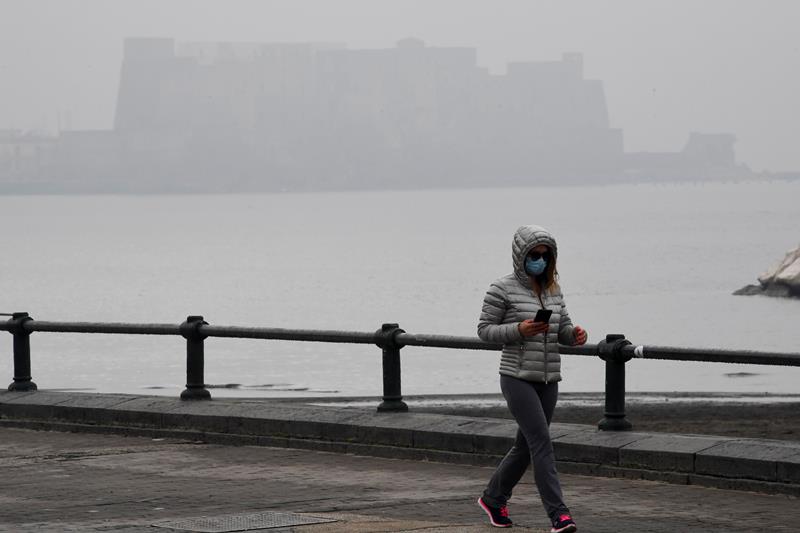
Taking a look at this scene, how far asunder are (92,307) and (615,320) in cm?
2629

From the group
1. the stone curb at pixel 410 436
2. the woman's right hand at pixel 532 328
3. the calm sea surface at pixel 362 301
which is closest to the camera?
the woman's right hand at pixel 532 328

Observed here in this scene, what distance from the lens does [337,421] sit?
43.9 ft

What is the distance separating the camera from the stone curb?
11055mm

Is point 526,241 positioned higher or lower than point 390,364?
higher

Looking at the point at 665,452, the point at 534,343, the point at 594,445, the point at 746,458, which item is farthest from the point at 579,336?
the point at 594,445

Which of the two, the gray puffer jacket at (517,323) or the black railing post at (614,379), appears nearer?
the gray puffer jacket at (517,323)

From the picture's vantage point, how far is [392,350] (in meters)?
13.4

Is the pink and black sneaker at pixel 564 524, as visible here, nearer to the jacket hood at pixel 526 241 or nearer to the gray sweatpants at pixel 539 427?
the gray sweatpants at pixel 539 427

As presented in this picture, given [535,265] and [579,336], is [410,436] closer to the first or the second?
[579,336]

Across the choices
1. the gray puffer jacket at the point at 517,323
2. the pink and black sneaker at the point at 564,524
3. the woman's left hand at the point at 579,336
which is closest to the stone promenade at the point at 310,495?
the pink and black sneaker at the point at 564,524

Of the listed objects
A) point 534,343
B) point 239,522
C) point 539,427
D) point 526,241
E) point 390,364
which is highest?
point 526,241

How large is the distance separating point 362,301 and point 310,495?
68.6 metres

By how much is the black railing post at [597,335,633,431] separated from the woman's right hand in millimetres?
2977

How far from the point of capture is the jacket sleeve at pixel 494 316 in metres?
9.19
